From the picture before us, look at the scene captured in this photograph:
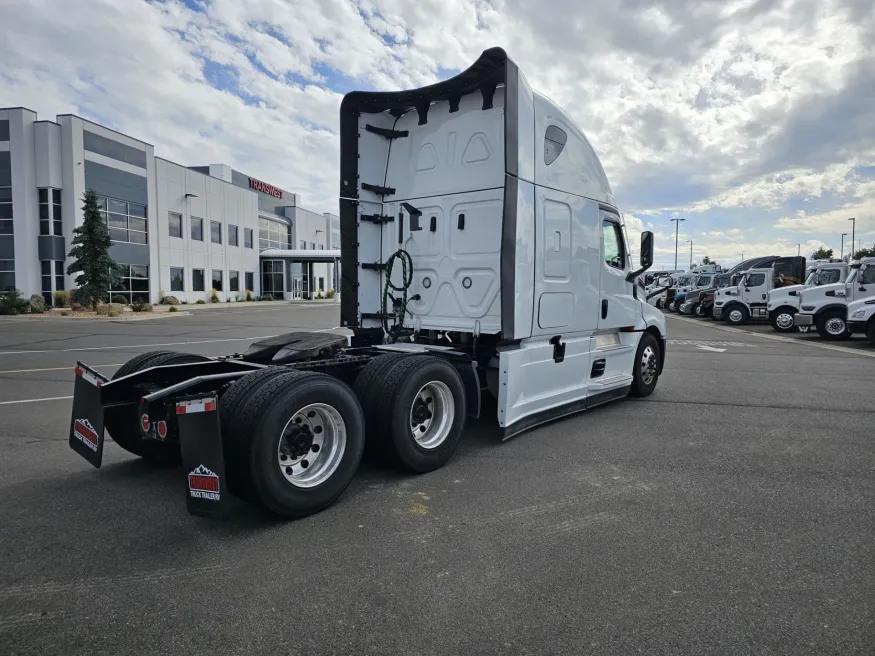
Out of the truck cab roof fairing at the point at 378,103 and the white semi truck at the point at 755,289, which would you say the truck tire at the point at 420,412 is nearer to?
the truck cab roof fairing at the point at 378,103

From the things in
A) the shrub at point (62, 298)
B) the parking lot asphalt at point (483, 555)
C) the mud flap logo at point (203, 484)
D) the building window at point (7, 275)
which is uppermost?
the building window at point (7, 275)

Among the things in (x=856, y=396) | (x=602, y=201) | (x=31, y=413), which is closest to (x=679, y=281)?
(x=856, y=396)

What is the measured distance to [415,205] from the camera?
6.41 meters

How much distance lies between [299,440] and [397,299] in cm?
291

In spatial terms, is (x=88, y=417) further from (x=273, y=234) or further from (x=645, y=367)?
(x=273, y=234)

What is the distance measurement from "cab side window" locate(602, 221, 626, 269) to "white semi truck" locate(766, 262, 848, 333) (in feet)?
54.1

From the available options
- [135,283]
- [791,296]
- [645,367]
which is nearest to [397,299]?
[645,367]

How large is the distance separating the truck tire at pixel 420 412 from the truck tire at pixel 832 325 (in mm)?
17588

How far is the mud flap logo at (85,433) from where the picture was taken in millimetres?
4203

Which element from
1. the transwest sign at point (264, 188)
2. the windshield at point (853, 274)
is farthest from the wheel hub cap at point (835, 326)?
the transwest sign at point (264, 188)

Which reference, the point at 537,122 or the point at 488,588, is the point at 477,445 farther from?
the point at 537,122

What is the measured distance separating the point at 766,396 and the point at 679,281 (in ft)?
110

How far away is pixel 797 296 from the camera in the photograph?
20.9m

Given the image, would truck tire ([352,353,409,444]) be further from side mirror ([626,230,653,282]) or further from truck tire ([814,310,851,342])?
truck tire ([814,310,851,342])
